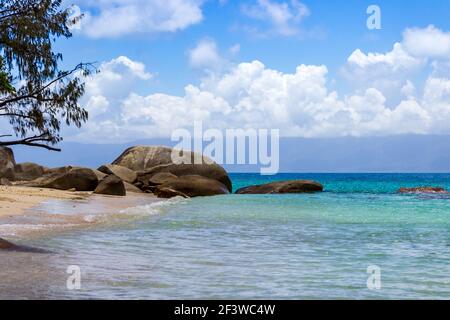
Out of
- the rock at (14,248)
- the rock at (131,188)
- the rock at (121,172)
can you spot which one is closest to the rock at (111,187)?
the rock at (131,188)

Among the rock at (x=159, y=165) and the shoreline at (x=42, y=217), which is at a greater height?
the rock at (x=159, y=165)

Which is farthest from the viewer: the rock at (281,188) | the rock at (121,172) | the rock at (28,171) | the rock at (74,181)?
the rock at (281,188)

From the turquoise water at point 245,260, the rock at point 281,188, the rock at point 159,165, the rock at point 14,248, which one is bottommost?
the rock at point 281,188

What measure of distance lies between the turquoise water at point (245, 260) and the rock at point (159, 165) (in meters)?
25.9

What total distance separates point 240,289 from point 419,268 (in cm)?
400

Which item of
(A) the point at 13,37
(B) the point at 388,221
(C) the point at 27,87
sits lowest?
(B) the point at 388,221

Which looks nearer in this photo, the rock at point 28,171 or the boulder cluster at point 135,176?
the boulder cluster at point 135,176

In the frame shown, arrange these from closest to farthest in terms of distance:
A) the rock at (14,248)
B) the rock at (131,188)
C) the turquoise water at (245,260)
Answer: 1. the turquoise water at (245,260)
2. the rock at (14,248)
3. the rock at (131,188)

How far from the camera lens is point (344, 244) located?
15.2 m

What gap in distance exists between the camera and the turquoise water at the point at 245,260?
8898 mm

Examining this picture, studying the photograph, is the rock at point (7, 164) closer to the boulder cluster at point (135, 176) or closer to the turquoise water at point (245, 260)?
the boulder cluster at point (135, 176)

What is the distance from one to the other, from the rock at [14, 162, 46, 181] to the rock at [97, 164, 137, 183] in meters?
6.58
